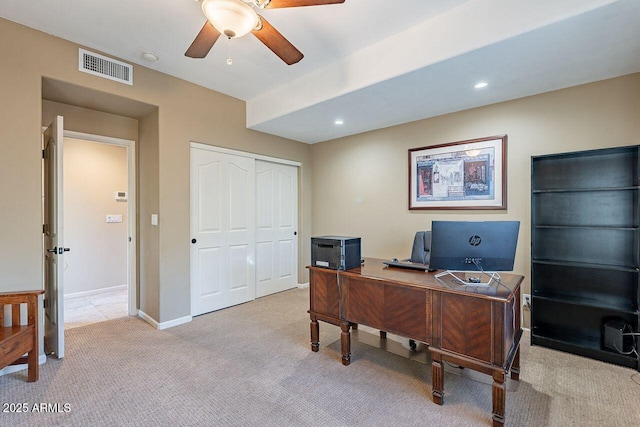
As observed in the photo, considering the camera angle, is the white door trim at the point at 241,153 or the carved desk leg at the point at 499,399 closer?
the carved desk leg at the point at 499,399

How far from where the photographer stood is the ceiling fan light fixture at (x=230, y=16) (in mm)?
1605

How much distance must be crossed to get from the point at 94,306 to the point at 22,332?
210 cm

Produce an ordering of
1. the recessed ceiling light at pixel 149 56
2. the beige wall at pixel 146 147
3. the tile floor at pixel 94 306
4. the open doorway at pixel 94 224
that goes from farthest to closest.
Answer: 1. the open doorway at pixel 94 224
2. the tile floor at pixel 94 306
3. the recessed ceiling light at pixel 149 56
4. the beige wall at pixel 146 147

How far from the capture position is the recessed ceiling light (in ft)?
9.03

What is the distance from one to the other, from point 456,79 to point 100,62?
3251 mm

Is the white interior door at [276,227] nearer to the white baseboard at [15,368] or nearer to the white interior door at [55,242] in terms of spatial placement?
the white interior door at [55,242]

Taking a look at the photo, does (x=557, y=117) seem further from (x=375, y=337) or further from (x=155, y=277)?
(x=155, y=277)

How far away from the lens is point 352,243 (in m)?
2.46

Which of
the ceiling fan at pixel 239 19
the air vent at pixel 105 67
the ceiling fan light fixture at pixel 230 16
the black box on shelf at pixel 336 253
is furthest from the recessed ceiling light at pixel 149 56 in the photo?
the black box on shelf at pixel 336 253

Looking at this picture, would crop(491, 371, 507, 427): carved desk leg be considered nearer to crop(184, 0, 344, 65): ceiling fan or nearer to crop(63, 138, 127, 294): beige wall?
crop(184, 0, 344, 65): ceiling fan

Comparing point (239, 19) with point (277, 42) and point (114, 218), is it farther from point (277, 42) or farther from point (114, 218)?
point (114, 218)

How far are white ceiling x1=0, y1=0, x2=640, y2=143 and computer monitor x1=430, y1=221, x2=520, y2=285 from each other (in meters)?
1.27

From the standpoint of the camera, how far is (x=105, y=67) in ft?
9.03

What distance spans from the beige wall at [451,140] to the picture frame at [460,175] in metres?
0.08
